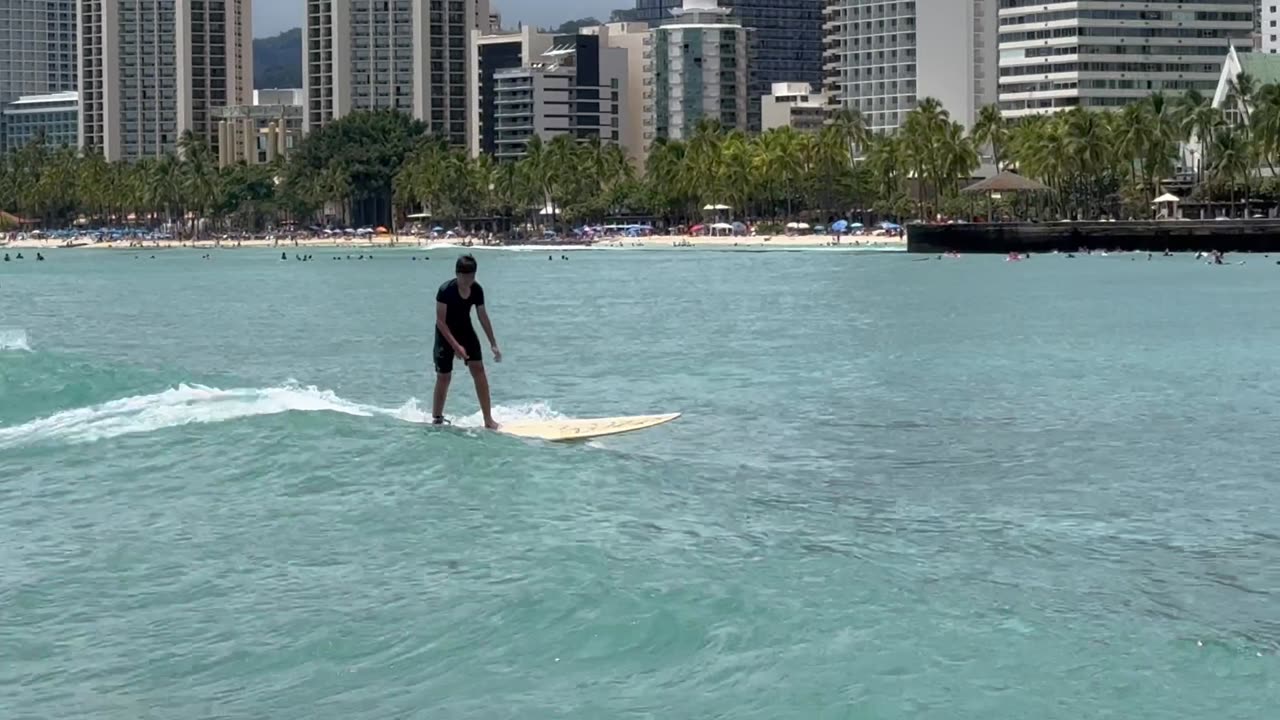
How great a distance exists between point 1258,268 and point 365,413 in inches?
3118

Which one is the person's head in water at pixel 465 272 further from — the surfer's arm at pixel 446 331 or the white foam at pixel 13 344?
the white foam at pixel 13 344

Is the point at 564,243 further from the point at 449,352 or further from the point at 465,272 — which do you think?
the point at 465,272

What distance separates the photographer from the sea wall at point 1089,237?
363 ft

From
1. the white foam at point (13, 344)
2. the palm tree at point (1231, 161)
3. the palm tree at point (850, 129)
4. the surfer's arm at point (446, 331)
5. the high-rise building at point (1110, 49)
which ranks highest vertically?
the high-rise building at point (1110, 49)

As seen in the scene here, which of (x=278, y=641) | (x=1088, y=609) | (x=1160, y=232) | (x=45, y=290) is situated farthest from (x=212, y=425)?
(x=1160, y=232)

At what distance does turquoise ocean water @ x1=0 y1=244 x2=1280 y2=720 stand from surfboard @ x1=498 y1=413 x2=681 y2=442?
0.32 m

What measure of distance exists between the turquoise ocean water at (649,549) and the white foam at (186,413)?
9 centimetres

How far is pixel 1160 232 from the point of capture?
4451 inches

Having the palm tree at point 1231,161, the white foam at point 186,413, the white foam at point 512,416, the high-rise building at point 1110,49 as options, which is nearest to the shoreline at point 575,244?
the palm tree at point 1231,161

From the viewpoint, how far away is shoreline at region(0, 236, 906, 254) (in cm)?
14475

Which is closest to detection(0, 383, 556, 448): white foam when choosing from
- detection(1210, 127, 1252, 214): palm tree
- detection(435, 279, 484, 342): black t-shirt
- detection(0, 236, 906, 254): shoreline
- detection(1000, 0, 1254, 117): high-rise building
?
detection(435, 279, 484, 342): black t-shirt

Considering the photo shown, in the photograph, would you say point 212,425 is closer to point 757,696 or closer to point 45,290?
point 757,696

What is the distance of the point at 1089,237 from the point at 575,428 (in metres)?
99.7

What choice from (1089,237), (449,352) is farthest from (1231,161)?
(449,352)
